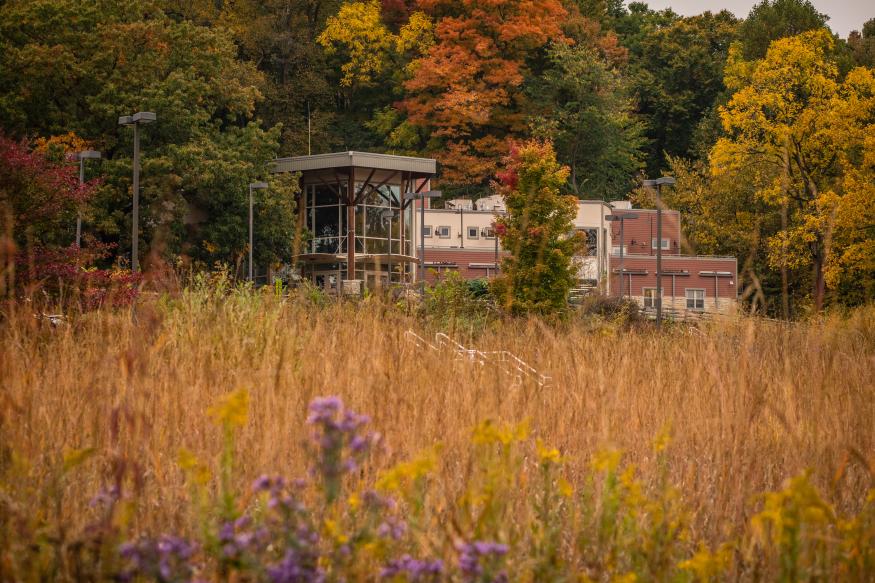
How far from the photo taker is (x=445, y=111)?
53938 mm

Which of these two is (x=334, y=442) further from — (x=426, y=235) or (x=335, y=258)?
(x=426, y=235)

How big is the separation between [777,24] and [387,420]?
57.4 metres

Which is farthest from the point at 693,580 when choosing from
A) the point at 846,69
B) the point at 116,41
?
the point at 846,69

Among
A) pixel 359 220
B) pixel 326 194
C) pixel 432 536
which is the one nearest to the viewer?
pixel 432 536

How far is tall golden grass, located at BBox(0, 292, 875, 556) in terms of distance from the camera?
14.8 feet

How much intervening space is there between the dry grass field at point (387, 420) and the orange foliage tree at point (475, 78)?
1861 inches

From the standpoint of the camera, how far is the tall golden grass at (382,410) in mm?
4504

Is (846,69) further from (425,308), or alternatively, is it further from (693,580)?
(693,580)

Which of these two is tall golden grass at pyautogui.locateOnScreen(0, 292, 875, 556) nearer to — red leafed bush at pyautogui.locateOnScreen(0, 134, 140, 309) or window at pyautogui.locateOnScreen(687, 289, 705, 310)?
red leafed bush at pyautogui.locateOnScreen(0, 134, 140, 309)

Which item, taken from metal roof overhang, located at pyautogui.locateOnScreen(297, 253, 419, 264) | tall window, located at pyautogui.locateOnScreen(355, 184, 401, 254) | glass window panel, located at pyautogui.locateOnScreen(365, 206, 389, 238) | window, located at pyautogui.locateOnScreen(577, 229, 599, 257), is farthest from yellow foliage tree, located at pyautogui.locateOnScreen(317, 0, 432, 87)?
metal roof overhang, located at pyautogui.locateOnScreen(297, 253, 419, 264)

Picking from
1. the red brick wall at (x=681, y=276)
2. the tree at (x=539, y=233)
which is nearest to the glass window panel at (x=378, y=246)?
the red brick wall at (x=681, y=276)

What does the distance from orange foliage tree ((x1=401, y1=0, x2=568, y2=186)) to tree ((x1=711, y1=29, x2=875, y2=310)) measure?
65.6 ft

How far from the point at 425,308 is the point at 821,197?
62.6 ft

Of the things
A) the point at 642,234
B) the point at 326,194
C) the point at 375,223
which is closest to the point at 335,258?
the point at 375,223
